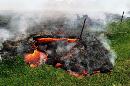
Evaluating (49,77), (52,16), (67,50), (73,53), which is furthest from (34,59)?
(52,16)

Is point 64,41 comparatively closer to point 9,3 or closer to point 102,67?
point 102,67

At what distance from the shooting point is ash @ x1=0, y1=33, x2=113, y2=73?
26.8m

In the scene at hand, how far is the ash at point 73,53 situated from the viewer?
88.0ft

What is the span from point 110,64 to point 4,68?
8750mm

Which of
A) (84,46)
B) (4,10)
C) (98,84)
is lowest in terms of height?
(98,84)

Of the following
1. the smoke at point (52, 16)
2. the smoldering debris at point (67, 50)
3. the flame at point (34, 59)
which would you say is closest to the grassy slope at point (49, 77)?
the flame at point (34, 59)

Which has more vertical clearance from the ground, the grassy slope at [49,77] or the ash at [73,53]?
the ash at [73,53]

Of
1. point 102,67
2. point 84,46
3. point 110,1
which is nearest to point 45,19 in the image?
point 84,46

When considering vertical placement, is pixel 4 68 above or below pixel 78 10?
below

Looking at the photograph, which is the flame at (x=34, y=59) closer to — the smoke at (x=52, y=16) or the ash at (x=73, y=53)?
the ash at (x=73, y=53)

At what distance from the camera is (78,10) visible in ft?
124

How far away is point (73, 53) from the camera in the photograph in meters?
27.3

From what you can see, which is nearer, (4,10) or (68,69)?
(68,69)

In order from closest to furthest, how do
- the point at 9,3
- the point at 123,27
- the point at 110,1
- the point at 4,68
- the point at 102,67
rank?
the point at 4,68
the point at 102,67
the point at 9,3
the point at 123,27
the point at 110,1
